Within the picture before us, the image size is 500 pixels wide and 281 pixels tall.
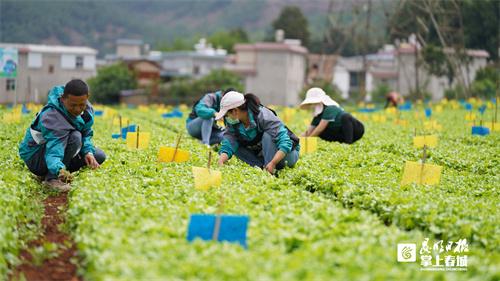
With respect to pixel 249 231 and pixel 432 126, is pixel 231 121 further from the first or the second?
pixel 432 126

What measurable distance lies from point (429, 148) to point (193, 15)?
18037 centimetres

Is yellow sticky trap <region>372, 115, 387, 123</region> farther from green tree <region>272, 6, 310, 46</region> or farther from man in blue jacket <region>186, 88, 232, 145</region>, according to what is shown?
green tree <region>272, 6, 310, 46</region>

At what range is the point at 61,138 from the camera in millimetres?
9812

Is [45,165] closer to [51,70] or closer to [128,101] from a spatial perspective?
[128,101]

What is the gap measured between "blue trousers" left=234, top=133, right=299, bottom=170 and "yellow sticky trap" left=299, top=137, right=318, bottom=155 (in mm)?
2092

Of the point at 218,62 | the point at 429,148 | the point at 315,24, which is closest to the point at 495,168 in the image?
the point at 429,148

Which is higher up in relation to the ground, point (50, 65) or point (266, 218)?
point (266, 218)

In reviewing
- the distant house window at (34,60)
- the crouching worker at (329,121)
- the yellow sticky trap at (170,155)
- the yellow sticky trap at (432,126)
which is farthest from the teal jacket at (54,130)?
the distant house window at (34,60)

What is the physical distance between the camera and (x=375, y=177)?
34.3ft

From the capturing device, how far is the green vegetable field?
5547mm

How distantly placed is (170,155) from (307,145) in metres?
2.93

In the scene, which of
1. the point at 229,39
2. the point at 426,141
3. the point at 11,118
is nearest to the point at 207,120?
the point at 426,141

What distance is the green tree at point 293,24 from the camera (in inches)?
3681

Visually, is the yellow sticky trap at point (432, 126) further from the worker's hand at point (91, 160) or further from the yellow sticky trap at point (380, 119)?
the worker's hand at point (91, 160)
